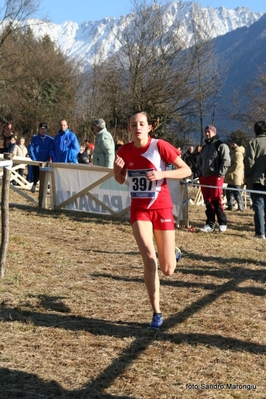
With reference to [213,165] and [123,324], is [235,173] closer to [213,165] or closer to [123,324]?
[213,165]

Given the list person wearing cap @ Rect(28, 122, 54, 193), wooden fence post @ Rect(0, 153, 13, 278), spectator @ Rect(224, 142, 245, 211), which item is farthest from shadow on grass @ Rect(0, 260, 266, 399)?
spectator @ Rect(224, 142, 245, 211)

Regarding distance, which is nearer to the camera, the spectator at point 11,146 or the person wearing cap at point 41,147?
the person wearing cap at point 41,147

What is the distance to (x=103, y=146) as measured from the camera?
1329 centimetres

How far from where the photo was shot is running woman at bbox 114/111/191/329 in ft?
18.5

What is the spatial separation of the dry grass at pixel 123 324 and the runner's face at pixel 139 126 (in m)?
1.69

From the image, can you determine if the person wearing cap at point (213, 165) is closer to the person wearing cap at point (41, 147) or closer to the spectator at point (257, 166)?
the spectator at point (257, 166)

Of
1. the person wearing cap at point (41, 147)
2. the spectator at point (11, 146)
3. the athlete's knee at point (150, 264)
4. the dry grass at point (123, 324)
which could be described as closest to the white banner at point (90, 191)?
the person wearing cap at point (41, 147)

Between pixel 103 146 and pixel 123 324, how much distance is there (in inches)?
304

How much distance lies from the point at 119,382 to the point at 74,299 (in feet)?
7.47

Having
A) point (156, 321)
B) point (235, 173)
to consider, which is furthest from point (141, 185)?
point (235, 173)

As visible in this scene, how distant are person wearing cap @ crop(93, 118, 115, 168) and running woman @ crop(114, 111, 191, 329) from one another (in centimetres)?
737

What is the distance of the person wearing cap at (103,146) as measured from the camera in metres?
13.1

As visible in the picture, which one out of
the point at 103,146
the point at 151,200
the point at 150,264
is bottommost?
the point at 150,264

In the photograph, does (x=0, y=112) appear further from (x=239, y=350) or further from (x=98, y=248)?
(x=239, y=350)
